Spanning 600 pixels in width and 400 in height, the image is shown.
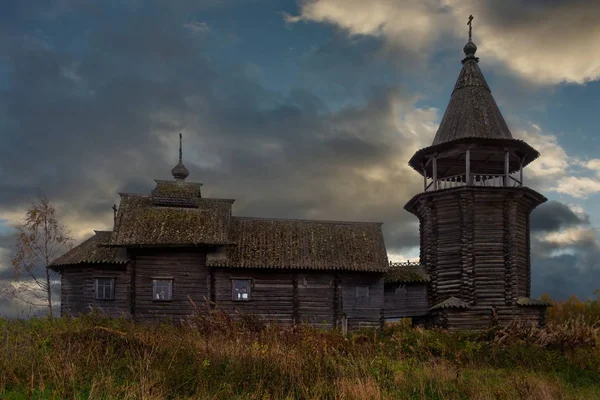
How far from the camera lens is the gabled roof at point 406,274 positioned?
28594mm

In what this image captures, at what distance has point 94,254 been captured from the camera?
88.0ft

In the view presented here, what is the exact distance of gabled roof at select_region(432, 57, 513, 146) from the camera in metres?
29.3

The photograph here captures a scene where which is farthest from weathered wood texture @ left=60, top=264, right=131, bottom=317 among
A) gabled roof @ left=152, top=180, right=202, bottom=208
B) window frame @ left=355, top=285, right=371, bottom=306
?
window frame @ left=355, top=285, right=371, bottom=306

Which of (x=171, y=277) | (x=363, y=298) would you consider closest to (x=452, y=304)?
(x=363, y=298)

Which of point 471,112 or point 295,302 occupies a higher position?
point 471,112

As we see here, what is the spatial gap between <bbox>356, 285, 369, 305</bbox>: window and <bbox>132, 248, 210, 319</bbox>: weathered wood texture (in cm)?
739

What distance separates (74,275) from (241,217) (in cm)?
891

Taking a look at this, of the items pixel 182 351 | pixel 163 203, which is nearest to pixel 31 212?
pixel 163 203

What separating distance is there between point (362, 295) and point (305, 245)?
3.80 meters

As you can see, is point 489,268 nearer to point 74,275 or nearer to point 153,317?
point 153,317

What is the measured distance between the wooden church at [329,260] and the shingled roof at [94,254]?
81 mm

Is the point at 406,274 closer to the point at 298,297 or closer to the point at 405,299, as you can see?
the point at 405,299

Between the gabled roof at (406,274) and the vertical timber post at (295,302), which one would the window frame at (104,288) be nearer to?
the vertical timber post at (295,302)

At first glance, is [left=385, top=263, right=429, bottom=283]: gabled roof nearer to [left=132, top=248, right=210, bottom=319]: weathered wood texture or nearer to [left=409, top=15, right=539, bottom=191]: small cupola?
[left=409, top=15, right=539, bottom=191]: small cupola
